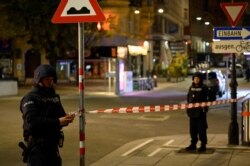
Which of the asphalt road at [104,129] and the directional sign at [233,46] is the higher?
the directional sign at [233,46]

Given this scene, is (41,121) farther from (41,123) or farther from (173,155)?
(173,155)

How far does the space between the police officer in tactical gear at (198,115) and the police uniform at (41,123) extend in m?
6.07

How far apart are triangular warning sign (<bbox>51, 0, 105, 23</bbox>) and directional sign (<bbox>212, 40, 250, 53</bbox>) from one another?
5.69 metres

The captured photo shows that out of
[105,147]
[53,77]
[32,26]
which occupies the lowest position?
[105,147]

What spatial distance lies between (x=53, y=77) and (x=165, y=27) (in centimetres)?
6510

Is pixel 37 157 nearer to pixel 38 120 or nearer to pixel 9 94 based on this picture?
pixel 38 120

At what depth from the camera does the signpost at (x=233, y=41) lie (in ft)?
40.4

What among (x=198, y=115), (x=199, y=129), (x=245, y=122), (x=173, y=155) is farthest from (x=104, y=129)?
(x=245, y=122)

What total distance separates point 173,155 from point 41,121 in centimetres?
594

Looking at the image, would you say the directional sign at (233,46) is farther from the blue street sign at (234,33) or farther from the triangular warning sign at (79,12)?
the triangular warning sign at (79,12)

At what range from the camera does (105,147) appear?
12875 mm

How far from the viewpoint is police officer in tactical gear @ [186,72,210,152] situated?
38.1 feet

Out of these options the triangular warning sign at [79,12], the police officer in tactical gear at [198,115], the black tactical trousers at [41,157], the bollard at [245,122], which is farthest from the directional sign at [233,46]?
the black tactical trousers at [41,157]

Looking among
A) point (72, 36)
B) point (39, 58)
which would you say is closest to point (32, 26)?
point (72, 36)
